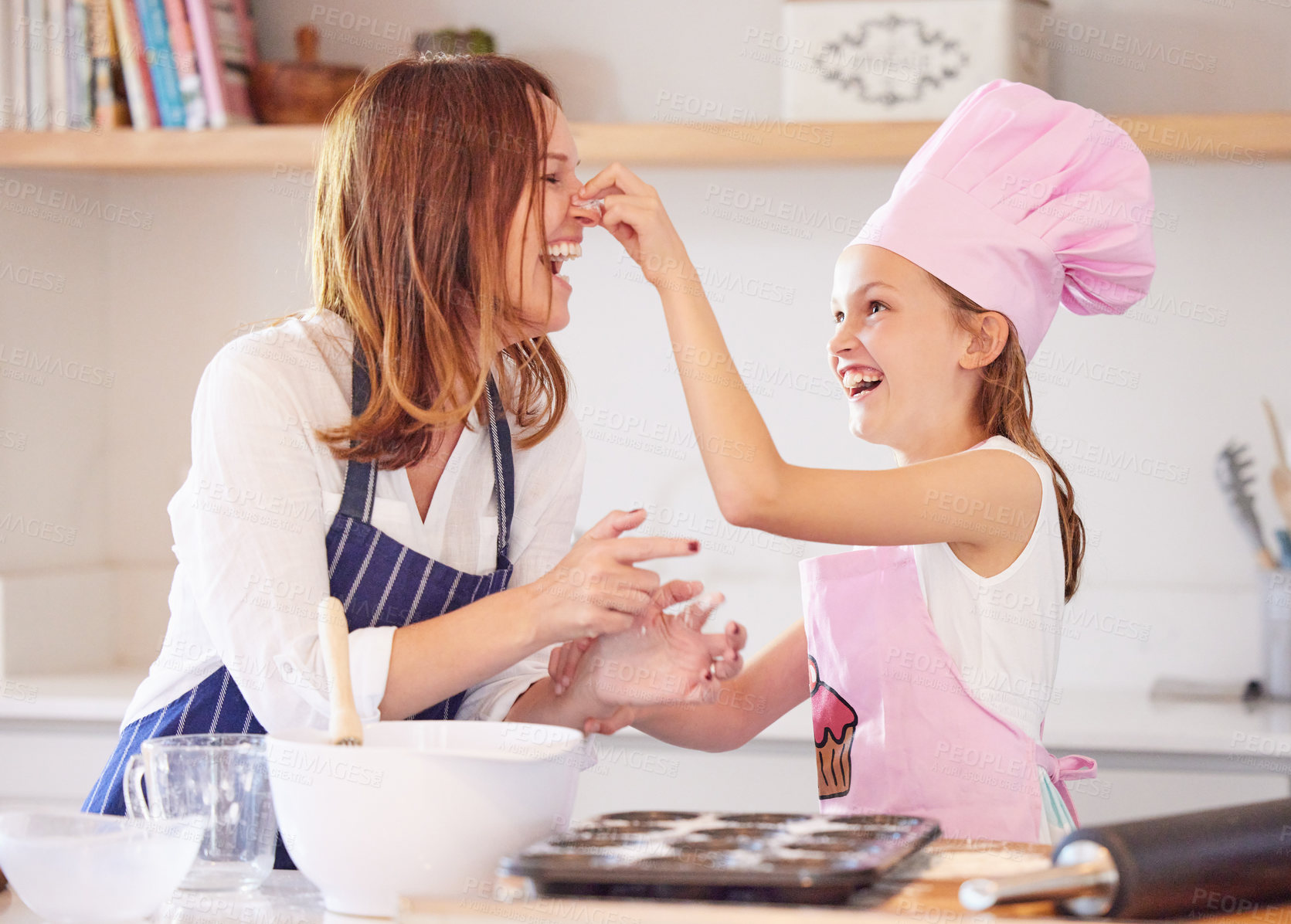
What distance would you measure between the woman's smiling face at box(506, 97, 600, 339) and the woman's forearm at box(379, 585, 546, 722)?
1.04 feet

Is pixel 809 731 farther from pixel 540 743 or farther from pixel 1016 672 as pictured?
pixel 540 743

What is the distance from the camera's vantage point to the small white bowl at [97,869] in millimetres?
757

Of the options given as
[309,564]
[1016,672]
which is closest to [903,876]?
[1016,672]

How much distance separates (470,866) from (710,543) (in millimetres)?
1634

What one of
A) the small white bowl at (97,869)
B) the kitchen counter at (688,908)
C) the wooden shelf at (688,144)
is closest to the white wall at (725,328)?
the wooden shelf at (688,144)

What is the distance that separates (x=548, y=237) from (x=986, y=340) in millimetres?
417

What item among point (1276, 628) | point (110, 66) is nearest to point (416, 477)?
point (110, 66)

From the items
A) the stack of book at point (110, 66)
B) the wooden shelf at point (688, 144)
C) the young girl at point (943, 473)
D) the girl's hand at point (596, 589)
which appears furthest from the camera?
the stack of book at point (110, 66)

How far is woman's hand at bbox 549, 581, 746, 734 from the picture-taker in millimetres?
1053

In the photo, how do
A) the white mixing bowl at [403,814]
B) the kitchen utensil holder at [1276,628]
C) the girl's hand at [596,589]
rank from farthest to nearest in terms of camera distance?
the kitchen utensil holder at [1276,628] < the girl's hand at [596,589] < the white mixing bowl at [403,814]

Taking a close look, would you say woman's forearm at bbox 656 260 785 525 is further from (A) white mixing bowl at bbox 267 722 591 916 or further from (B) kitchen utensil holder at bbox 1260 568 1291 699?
(B) kitchen utensil holder at bbox 1260 568 1291 699

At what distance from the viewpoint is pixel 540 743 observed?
0.83 metres

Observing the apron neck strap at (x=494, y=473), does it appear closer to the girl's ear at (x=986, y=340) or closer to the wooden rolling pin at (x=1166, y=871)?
the girl's ear at (x=986, y=340)

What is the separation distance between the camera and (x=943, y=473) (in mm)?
1136
